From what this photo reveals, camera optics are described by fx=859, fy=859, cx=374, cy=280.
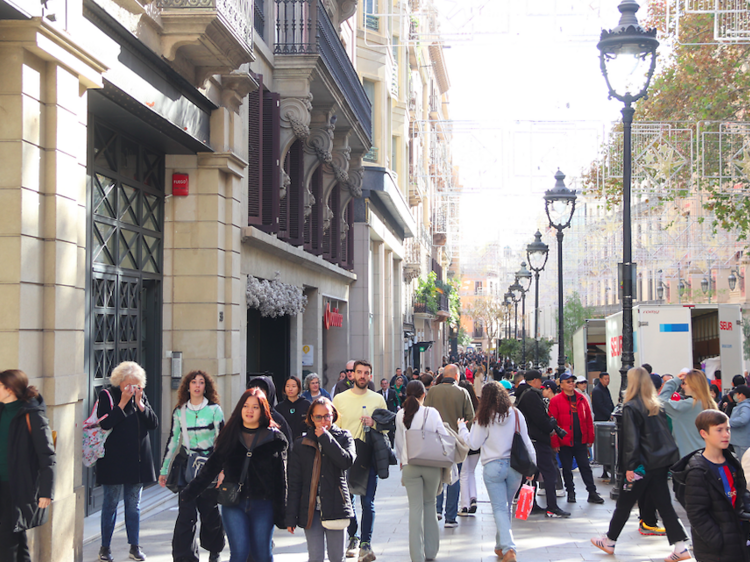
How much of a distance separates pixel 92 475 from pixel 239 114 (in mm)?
6308

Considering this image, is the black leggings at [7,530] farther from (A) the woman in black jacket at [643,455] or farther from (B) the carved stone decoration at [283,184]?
(B) the carved stone decoration at [283,184]

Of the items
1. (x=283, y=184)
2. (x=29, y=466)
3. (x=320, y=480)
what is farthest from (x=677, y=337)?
(x=29, y=466)

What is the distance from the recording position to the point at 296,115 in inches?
637

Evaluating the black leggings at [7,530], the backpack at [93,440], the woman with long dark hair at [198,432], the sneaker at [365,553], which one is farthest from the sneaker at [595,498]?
the black leggings at [7,530]

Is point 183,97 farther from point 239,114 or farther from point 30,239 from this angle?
point 30,239

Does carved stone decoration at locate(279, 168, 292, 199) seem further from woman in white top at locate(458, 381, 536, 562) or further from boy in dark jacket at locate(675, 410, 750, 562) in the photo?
boy in dark jacket at locate(675, 410, 750, 562)

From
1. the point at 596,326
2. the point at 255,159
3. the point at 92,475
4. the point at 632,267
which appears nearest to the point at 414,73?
the point at 596,326

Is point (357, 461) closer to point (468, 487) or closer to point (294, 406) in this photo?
point (294, 406)

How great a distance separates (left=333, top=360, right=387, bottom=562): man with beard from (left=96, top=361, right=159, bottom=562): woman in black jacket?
1879 millimetres

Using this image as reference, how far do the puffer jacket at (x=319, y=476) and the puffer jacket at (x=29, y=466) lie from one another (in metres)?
1.78

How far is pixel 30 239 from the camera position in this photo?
7328 mm

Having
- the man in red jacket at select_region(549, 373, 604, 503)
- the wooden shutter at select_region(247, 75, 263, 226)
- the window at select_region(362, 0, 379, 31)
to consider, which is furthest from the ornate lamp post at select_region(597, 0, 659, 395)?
the window at select_region(362, 0, 379, 31)

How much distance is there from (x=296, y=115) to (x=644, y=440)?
999 centimetres

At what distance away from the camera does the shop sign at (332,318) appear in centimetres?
2220
